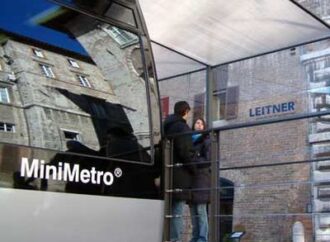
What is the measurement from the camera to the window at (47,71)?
3.57 m

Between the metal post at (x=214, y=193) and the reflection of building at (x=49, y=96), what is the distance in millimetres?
1002

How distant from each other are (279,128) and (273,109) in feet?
3.09

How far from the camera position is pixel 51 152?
3463mm

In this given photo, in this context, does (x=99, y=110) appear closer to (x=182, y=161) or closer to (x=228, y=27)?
(x=182, y=161)

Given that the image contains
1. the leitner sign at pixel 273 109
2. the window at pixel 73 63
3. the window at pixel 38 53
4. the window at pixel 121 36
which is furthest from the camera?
the leitner sign at pixel 273 109

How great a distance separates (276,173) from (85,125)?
705 centimetres

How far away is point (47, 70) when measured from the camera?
3.59 metres

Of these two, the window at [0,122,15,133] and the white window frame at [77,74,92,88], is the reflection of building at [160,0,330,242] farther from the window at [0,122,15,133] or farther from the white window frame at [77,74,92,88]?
the window at [0,122,15,133]

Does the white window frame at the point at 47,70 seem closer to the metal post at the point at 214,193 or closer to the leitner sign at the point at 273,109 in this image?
the metal post at the point at 214,193

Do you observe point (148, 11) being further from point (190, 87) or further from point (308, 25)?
point (190, 87)

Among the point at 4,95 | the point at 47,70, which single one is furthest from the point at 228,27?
the point at 4,95

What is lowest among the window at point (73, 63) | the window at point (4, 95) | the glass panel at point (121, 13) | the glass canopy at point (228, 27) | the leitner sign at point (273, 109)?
the window at point (4, 95)

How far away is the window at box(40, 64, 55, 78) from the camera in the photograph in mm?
3566

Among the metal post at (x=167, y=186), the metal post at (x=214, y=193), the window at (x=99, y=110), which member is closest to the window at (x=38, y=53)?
the window at (x=99, y=110)
